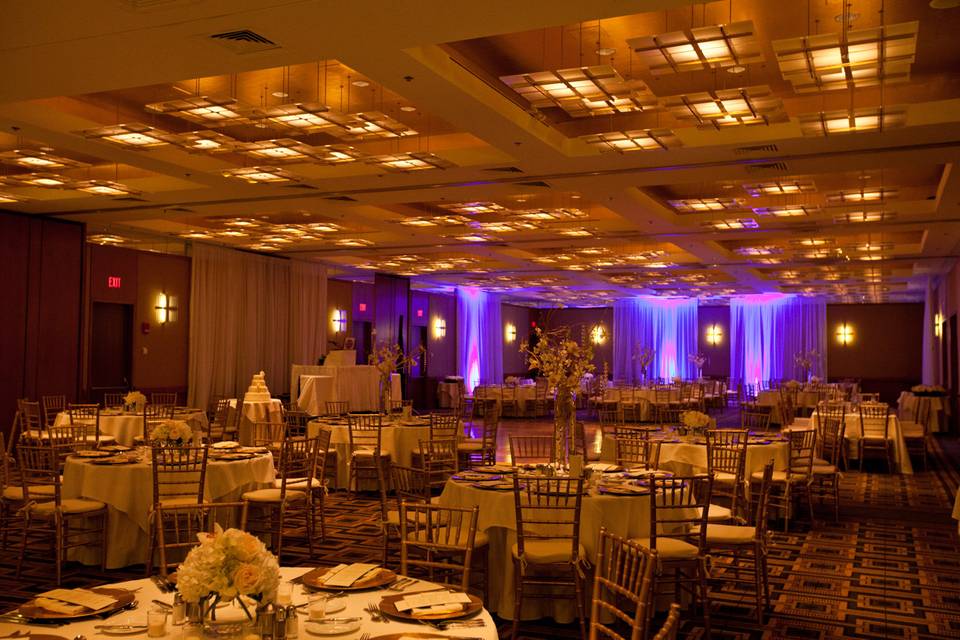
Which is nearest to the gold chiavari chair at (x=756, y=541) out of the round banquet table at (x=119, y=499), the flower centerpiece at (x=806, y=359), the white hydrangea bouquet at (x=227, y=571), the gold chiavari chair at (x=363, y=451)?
the white hydrangea bouquet at (x=227, y=571)

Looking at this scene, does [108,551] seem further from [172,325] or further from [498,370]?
[498,370]

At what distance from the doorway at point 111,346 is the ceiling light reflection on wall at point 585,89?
36.4 ft

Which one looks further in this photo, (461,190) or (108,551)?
(461,190)

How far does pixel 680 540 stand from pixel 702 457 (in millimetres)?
3205

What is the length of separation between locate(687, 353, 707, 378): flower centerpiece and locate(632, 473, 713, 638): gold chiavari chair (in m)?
21.6

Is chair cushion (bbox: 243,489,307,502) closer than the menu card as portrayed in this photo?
No

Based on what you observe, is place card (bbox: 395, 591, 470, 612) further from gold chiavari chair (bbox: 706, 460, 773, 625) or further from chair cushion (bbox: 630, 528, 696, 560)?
gold chiavari chair (bbox: 706, 460, 773, 625)

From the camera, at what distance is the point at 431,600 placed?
308 cm

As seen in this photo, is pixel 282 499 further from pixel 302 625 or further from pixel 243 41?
pixel 302 625

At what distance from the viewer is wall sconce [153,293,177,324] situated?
16.2 m

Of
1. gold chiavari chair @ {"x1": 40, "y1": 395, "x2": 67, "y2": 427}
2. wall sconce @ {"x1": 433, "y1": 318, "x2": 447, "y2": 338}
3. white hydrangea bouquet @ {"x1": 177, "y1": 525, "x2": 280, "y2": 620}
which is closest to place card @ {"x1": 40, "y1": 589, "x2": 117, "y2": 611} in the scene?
white hydrangea bouquet @ {"x1": 177, "y1": 525, "x2": 280, "y2": 620}

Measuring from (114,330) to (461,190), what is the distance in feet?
26.2

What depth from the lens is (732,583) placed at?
628 cm

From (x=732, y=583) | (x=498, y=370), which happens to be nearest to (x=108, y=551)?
(x=732, y=583)
